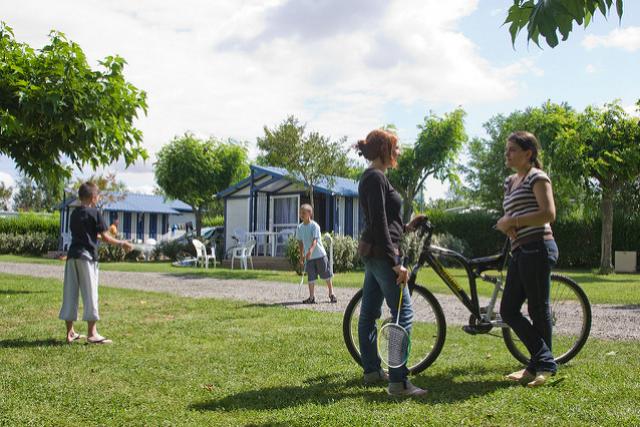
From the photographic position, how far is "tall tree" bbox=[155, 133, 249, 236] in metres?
34.1

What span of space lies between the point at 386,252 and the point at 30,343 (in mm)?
4106

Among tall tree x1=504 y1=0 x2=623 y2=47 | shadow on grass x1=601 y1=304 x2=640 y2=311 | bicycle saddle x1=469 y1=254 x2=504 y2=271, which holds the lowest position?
shadow on grass x1=601 y1=304 x2=640 y2=311

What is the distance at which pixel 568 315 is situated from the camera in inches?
215

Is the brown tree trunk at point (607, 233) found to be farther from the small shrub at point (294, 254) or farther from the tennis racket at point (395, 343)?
the tennis racket at point (395, 343)

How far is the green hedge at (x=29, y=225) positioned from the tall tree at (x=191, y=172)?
33.6 feet

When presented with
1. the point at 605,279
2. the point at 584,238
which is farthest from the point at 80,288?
the point at 584,238

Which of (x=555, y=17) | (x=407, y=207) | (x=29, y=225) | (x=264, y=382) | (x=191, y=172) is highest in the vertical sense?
(x=191, y=172)

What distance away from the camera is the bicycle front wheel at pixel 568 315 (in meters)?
5.19

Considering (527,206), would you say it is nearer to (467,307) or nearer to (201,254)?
(467,307)

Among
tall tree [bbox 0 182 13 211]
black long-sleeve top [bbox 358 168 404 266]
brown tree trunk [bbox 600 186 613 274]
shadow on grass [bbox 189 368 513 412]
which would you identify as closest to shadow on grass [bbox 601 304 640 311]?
shadow on grass [bbox 189 368 513 412]

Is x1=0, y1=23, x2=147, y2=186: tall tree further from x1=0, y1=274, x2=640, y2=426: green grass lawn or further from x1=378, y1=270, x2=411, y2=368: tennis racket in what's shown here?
x1=378, y1=270, x2=411, y2=368: tennis racket

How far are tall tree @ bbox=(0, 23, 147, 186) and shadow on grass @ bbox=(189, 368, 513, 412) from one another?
772 centimetres

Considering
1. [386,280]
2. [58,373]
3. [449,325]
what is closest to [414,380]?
[386,280]

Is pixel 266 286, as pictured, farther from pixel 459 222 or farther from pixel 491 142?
pixel 491 142
